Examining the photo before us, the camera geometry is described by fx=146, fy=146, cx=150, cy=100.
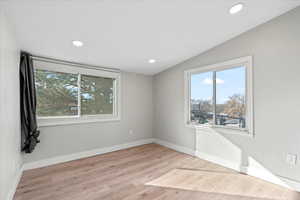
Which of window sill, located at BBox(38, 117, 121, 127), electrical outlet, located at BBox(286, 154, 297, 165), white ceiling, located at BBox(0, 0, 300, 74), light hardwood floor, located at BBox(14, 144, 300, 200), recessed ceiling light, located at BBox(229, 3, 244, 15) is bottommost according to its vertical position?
light hardwood floor, located at BBox(14, 144, 300, 200)

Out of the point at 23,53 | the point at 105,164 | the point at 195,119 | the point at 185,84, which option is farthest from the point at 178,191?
the point at 23,53

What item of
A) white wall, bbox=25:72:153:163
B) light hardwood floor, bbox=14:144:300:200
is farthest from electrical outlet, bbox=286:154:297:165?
white wall, bbox=25:72:153:163

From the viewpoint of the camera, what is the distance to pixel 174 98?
12.5ft

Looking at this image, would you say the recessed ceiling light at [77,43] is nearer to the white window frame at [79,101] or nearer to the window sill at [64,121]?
the white window frame at [79,101]

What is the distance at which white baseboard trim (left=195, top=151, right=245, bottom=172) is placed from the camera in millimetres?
2576

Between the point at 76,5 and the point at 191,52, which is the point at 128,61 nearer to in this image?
the point at 191,52

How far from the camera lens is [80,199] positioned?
5.95 feet

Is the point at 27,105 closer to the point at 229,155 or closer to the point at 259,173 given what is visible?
→ the point at 229,155

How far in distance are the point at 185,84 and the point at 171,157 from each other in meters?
1.72

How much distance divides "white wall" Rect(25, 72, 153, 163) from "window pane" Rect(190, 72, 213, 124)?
1.40 m

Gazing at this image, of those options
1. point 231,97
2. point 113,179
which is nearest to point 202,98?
point 231,97

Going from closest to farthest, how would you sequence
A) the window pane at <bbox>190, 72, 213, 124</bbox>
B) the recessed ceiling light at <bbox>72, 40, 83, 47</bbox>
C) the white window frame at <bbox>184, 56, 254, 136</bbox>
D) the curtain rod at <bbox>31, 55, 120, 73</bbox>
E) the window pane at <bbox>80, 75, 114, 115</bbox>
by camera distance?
the recessed ceiling light at <bbox>72, 40, 83, 47</bbox> < the white window frame at <bbox>184, 56, 254, 136</bbox> < the curtain rod at <bbox>31, 55, 120, 73</bbox> < the window pane at <bbox>190, 72, 213, 124</bbox> < the window pane at <bbox>80, 75, 114, 115</bbox>

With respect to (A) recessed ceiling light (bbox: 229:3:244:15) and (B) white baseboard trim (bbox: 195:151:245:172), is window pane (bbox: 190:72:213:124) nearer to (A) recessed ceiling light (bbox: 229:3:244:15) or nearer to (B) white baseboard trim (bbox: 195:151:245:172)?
(B) white baseboard trim (bbox: 195:151:245:172)

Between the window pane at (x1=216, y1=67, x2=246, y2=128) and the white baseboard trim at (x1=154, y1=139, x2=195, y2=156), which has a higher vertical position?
the window pane at (x1=216, y1=67, x2=246, y2=128)
